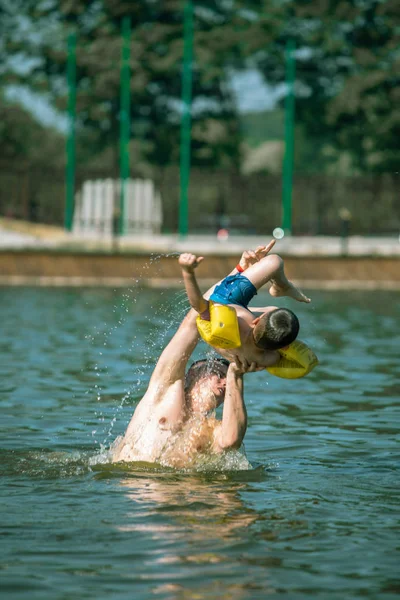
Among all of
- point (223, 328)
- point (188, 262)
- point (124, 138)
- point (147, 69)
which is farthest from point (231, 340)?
point (147, 69)

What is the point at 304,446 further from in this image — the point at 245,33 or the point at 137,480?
the point at 245,33

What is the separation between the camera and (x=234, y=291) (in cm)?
841

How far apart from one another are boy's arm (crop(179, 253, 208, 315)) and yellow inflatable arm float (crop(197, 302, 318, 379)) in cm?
6

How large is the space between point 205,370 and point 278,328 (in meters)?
1.06

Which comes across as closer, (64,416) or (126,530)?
(126,530)

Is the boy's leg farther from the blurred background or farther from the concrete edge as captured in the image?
the blurred background

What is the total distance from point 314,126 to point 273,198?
7163mm

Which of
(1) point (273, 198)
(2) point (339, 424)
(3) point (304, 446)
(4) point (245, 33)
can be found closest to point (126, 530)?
(3) point (304, 446)

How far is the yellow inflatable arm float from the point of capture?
782cm

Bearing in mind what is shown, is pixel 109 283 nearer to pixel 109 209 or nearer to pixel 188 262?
pixel 109 209

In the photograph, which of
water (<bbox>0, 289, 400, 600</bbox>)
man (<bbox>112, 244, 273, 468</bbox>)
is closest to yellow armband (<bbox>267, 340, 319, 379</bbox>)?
man (<bbox>112, 244, 273, 468</bbox>)

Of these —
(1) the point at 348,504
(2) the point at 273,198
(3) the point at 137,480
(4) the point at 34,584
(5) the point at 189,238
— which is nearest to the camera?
(4) the point at 34,584

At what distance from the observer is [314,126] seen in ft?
173

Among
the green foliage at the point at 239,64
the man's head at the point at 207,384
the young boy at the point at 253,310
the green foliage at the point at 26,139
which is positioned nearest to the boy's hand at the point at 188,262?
the young boy at the point at 253,310
